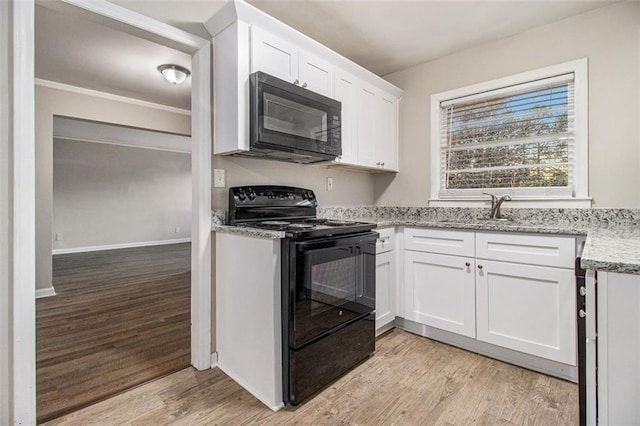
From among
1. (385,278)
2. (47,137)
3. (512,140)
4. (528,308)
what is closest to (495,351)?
(528,308)

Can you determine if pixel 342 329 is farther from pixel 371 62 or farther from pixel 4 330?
pixel 371 62

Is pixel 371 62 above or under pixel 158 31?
above

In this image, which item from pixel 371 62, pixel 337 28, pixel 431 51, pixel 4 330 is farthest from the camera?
pixel 371 62

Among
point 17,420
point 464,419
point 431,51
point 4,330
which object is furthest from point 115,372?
point 431,51

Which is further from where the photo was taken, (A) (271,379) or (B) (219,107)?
(B) (219,107)

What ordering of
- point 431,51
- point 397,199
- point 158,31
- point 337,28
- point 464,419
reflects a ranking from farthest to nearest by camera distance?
point 397,199 → point 431,51 → point 337,28 → point 158,31 → point 464,419

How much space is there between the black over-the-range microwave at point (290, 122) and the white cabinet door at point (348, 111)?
0.20 metres

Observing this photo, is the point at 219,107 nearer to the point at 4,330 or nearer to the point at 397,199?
the point at 4,330

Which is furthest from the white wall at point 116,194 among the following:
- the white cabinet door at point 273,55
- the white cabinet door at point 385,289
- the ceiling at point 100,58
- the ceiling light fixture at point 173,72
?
the white cabinet door at point 385,289

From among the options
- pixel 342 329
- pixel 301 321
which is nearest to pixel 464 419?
pixel 342 329

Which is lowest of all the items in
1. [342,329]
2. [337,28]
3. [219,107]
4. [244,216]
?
[342,329]

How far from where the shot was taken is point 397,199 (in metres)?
3.15

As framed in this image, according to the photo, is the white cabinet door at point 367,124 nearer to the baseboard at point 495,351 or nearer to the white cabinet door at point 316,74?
the white cabinet door at point 316,74

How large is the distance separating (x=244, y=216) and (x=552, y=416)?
1971 mm
